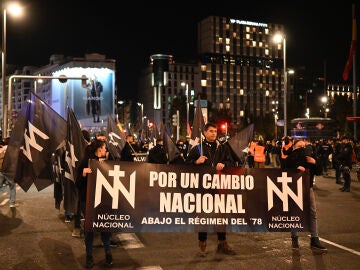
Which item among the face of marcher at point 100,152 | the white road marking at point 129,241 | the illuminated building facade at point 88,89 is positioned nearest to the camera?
the face of marcher at point 100,152

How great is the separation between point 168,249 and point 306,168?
250 cm

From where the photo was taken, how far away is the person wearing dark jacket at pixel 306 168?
297 inches

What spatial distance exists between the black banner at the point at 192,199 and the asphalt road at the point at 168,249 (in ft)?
1.56

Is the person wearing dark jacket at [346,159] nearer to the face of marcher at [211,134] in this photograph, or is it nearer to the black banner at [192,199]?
the black banner at [192,199]

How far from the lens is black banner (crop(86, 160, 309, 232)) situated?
6.66 metres

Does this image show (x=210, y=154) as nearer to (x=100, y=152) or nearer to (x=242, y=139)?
(x=100, y=152)

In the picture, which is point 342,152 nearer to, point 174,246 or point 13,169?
point 174,246

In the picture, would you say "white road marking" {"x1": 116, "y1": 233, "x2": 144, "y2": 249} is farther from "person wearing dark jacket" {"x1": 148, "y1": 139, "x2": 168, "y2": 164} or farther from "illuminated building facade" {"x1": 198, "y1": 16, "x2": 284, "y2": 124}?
"illuminated building facade" {"x1": 198, "y1": 16, "x2": 284, "y2": 124}

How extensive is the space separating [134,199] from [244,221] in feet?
5.32

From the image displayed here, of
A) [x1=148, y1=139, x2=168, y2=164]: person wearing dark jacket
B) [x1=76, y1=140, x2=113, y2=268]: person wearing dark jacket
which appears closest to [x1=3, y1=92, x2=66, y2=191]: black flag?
[x1=76, y1=140, x2=113, y2=268]: person wearing dark jacket

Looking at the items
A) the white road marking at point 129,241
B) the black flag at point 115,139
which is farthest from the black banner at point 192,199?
the black flag at point 115,139

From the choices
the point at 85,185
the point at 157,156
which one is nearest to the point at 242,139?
the point at 157,156

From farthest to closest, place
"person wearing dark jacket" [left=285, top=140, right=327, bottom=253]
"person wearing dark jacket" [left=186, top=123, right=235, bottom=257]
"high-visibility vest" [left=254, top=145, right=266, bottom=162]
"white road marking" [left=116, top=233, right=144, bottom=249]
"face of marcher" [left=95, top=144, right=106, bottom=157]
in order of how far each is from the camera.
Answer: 1. "high-visibility vest" [left=254, top=145, right=266, bottom=162]
2. "white road marking" [left=116, top=233, right=144, bottom=249]
3. "person wearing dark jacket" [left=285, top=140, right=327, bottom=253]
4. "person wearing dark jacket" [left=186, top=123, right=235, bottom=257]
5. "face of marcher" [left=95, top=144, right=106, bottom=157]

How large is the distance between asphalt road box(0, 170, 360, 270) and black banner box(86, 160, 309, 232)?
0.48m
